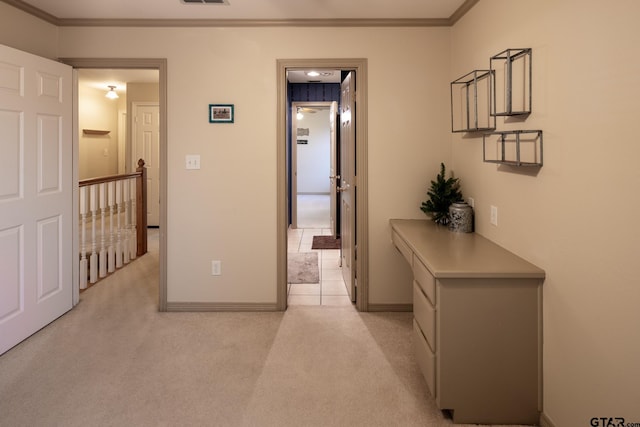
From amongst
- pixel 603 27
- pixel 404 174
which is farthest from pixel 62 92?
pixel 603 27

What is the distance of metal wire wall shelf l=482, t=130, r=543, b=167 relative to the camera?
1982mm

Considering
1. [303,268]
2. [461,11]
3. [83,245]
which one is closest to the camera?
[461,11]

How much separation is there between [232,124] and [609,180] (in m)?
2.66

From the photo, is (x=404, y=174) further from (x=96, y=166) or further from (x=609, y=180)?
(x=96, y=166)

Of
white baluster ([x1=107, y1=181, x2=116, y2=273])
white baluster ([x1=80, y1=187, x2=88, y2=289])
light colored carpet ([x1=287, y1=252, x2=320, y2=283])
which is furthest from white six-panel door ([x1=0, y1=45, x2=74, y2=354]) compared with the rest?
light colored carpet ([x1=287, y1=252, x2=320, y2=283])

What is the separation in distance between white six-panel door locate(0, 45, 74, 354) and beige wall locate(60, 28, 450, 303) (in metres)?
0.60

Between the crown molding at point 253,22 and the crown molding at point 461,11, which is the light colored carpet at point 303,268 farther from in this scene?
the crown molding at point 461,11

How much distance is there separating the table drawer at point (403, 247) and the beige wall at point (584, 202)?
61 centimetres

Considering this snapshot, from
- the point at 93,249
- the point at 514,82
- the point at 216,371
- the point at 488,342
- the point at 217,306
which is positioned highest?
the point at 514,82

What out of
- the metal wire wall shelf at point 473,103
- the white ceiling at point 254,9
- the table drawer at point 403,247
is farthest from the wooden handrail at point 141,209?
the metal wire wall shelf at point 473,103

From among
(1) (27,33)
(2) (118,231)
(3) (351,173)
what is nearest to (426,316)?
(3) (351,173)

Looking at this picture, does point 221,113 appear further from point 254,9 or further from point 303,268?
point 303,268

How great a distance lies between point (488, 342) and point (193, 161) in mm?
2576

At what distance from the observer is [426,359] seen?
6.88 ft
